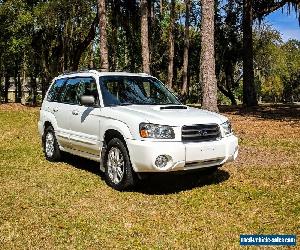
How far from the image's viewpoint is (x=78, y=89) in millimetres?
9523

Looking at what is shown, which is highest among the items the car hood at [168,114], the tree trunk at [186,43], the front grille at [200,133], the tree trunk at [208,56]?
the tree trunk at [186,43]

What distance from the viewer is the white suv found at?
282 inches

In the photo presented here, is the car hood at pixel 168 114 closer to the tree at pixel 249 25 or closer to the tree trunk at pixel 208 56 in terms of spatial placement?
the tree trunk at pixel 208 56

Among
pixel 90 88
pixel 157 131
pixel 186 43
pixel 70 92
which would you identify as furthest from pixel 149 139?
pixel 186 43

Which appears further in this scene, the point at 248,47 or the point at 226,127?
the point at 248,47

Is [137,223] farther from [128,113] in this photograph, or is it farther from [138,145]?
[128,113]

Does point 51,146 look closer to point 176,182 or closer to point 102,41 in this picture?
point 176,182

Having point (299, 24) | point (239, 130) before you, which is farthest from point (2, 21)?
point (239, 130)

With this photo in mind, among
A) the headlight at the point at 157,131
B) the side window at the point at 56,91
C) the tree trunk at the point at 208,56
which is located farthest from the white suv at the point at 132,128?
the tree trunk at the point at 208,56

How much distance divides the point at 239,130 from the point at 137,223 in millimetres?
9669

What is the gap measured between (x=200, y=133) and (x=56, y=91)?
4.47 metres

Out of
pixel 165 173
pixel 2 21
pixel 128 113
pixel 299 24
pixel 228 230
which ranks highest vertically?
pixel 2 21

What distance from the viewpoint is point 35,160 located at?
11.0 m

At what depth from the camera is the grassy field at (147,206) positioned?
18.4 ft
